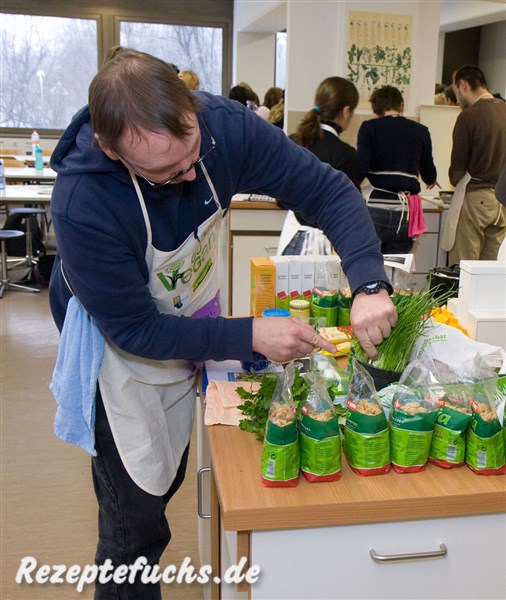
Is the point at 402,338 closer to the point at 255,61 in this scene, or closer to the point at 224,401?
the point at 224,401

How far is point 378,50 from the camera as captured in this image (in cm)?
464

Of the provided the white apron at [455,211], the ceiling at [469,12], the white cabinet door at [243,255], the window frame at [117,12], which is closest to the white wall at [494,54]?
the ceiling at [469,12]

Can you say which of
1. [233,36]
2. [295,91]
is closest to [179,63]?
[233,36]

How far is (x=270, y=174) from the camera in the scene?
140 centimetres

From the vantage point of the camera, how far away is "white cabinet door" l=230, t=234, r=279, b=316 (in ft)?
12.9

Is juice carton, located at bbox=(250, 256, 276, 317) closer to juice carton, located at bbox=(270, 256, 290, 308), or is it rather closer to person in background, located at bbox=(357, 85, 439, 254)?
juice carton, located at bbox=(270, 256, 290, 308)

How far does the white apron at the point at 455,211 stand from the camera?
421cm

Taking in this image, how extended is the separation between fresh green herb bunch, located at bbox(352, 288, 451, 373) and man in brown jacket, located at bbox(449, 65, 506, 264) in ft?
10.3

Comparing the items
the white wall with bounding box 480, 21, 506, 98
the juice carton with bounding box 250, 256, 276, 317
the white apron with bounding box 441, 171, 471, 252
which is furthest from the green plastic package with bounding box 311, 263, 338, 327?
the white wall with bounding box 480, 21, 506, 98

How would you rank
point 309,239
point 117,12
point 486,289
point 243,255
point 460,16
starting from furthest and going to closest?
point 117,12, point 460,16, point 243,255, point 309,239, point 486,289

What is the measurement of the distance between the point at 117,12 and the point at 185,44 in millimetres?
905

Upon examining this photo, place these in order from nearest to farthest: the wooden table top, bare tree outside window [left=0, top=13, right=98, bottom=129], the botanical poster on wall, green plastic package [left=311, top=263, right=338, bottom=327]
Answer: the wooden table top
green plastic package [left=311, top=263, right=338, bottom=327]
the botanical poster on wall
bare tree outside window [left=0, top=13, right=98, bottom=129]

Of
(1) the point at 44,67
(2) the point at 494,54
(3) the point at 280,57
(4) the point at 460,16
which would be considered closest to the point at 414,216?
(3) the point at 280,57

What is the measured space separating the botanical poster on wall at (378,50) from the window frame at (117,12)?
4.06 m
